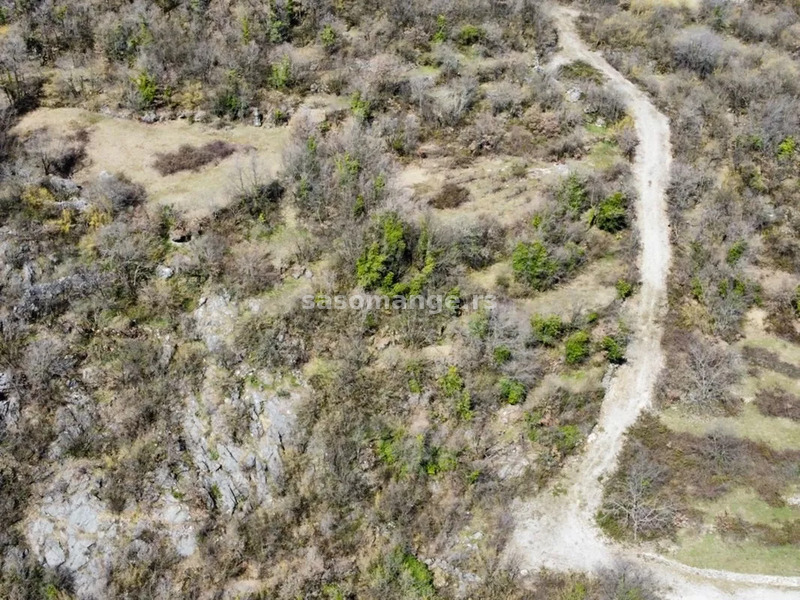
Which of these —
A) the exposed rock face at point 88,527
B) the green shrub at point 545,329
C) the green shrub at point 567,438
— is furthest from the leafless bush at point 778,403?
the exposed rock face at point 88,527

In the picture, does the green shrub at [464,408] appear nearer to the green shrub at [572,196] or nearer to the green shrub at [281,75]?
the green shrub at [572,196]

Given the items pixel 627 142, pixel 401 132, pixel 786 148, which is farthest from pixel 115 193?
pixel 786 148

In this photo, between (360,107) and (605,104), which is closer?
(360,107)

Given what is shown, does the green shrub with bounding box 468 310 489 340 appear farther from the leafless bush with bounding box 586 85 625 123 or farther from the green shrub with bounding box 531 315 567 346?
the leafless bush with bounding box 586 85 625 123

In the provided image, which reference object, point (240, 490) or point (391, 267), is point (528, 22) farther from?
point (240, 490)

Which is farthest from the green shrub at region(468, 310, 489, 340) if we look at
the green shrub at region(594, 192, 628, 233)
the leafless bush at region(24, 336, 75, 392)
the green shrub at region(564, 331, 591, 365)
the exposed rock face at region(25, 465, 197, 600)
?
the leafless bush at region(24, 336, 75, 392)

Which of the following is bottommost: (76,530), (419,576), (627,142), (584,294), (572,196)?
(419,576)

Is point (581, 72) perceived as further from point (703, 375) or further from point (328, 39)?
point (703, 375)
